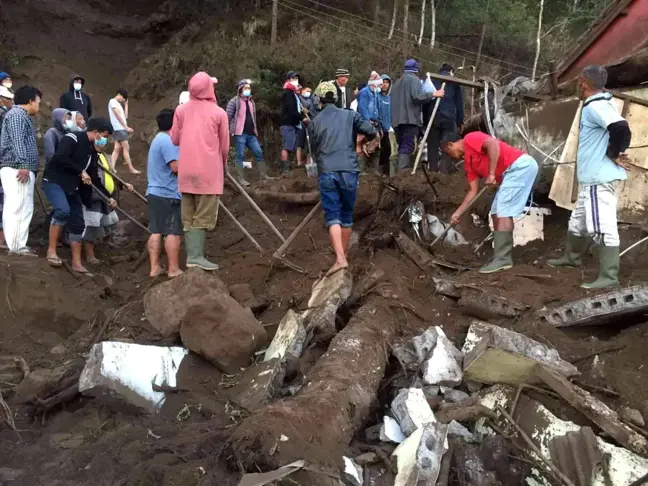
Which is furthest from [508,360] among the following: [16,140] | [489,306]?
[16,140]

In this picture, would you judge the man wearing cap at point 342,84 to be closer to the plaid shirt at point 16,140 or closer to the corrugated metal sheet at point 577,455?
the plaid shirt at point 16,140

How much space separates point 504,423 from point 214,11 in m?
17.8

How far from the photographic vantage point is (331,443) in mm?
2758

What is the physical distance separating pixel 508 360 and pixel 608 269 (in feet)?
5.44

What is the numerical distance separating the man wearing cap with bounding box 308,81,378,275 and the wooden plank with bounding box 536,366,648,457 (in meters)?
2.16

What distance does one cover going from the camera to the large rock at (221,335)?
4.00 m

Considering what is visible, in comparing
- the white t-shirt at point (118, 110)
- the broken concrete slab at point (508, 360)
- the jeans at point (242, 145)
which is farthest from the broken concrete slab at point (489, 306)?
the white t-shirt at point (118, 110)

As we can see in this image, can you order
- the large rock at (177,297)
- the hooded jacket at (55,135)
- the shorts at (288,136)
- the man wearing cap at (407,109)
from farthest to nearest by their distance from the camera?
the shorts at (288,136)
the man wearing cap at (407,109)
the hooded jacket at (55,135)
the large rock at (177,297)

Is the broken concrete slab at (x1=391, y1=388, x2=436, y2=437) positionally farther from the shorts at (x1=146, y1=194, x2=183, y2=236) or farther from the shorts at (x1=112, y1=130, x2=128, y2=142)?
the shorts at (x1=112, y1=130, x2=128, y2=142)

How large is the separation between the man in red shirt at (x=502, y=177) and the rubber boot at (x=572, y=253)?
436mm

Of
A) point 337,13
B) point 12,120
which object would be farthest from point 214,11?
point 12,120

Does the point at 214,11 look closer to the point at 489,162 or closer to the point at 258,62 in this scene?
the point at 258,62

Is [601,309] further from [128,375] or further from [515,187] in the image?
[128,375]

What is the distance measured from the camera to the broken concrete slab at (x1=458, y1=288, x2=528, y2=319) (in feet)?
14.4
